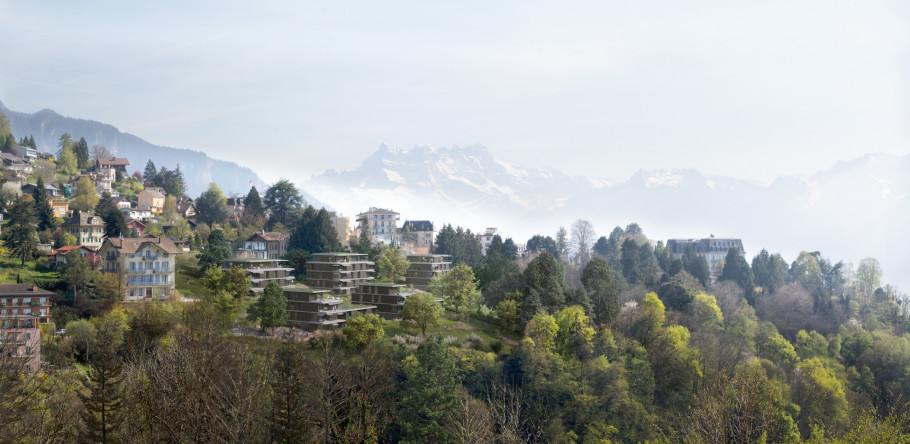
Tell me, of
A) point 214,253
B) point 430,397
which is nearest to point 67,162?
point 214,253

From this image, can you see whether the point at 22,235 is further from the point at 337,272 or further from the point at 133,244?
the point at 337,272

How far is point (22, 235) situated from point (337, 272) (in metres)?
29.0

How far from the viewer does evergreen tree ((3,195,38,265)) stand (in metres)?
63.5

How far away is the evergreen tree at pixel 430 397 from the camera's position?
41219 mm

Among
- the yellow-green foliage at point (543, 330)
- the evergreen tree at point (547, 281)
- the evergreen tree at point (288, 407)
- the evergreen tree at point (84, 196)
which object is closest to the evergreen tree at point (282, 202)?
the evergreen tree at point (84, 196)

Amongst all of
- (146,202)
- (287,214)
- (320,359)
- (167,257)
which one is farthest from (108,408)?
(146,202)

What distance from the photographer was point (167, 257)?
2335 inches

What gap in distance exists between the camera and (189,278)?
2603 inches

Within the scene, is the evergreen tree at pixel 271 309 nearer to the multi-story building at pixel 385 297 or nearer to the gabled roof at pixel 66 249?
the multi-story building at pixel 385 297

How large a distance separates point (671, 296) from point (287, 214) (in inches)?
1936

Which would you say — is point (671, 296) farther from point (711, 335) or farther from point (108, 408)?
point (108, 408)

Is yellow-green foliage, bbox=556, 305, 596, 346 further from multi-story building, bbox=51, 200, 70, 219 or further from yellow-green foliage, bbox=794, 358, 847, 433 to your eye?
multi-story building, bbox=51, 200, 70, 219

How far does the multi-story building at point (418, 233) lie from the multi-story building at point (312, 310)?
58.6 m

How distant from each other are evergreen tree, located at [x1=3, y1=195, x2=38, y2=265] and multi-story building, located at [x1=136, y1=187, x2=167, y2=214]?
26.2 m
